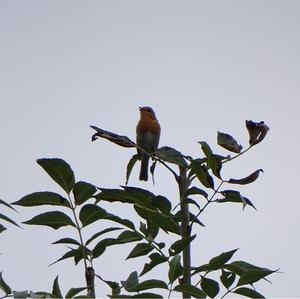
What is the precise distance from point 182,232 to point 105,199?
0.36 m

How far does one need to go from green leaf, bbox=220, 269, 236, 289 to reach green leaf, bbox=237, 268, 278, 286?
0.27 ft

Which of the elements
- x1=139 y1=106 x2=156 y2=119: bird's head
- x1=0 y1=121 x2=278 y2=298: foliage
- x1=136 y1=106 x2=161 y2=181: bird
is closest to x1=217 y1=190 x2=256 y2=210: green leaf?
x1=0 y1=121 x2=278 y2=298: foliage

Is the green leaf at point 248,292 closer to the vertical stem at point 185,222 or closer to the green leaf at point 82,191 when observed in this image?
the vertical stem at point 185,222

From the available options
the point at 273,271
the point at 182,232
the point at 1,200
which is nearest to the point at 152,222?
the point at 182,232

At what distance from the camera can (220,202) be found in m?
2.16

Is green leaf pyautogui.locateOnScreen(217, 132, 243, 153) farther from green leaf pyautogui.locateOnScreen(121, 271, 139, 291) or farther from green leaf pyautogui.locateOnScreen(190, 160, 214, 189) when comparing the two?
green leaf pyautogui.locateOnScreen(121, 271, 139, 291)

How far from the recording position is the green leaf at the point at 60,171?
2.08m

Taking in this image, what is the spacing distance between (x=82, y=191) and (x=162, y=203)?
0.34 m

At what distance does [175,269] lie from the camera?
6.40 ft

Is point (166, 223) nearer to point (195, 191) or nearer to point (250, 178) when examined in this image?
point (195, 191)

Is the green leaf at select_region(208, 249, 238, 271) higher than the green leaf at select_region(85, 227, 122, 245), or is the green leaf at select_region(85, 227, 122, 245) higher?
the green leaf at select_region(85, 227, 122, 245)

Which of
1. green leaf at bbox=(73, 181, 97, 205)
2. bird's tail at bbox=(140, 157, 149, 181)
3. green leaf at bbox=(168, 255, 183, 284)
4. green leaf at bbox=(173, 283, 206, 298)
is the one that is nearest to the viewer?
green leaf at bbox=(173, 283, 206, 298)

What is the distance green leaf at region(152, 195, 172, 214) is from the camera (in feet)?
6.89

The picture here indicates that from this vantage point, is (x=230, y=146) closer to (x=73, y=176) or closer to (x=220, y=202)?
(x=220, y=202)
